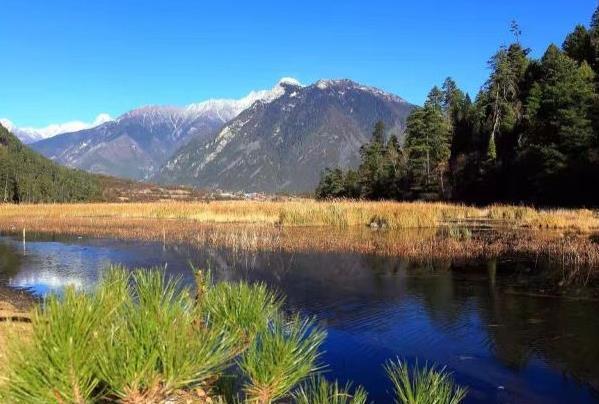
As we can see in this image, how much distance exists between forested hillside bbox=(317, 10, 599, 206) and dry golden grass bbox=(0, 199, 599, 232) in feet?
33.9

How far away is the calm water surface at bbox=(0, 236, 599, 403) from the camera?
7379 millimetres

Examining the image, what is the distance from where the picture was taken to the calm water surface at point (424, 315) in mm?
7379

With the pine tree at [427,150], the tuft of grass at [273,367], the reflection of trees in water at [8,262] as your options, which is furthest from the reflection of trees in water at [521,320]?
the pine tree at [427,150]

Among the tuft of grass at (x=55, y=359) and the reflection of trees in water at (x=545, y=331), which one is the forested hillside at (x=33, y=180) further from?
the tuft of grass at (x=55, y=359)

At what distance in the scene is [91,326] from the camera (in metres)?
2.71

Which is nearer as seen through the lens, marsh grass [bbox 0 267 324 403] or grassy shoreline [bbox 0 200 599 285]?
marsh grass [bbox 0 267 324 403]

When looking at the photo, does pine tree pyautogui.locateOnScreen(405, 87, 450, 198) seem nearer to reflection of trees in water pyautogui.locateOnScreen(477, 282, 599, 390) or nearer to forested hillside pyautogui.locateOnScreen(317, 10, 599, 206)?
forested hillside pyautogui.locateOnScreen(317, 10, 599, 206)

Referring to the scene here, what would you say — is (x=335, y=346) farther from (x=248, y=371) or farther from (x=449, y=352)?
(x=248, y=371)

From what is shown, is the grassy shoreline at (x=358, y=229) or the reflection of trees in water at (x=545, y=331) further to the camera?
the grassy shoreline at (x=358, y=229)

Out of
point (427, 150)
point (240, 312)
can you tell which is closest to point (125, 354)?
point (240, 312)

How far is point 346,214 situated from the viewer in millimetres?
31562

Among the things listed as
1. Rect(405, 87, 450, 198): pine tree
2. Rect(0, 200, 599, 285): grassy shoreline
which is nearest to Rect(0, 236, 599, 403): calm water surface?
Rect(0, 200, 599, 285): grassy shoreline

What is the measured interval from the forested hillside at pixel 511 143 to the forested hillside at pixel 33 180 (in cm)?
5629

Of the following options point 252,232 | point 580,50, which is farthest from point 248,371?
point 580,50
